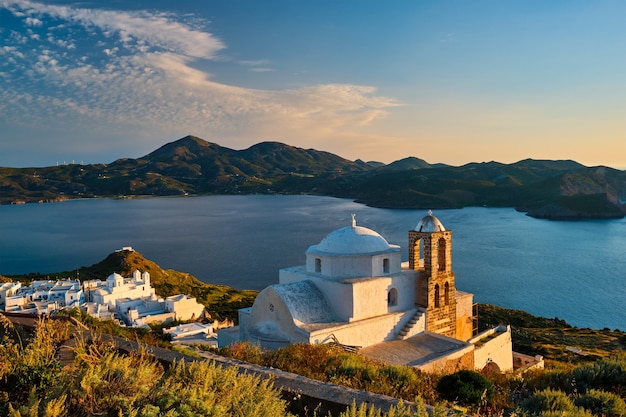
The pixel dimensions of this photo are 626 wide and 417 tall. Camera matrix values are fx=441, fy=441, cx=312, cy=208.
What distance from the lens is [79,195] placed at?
570 feet

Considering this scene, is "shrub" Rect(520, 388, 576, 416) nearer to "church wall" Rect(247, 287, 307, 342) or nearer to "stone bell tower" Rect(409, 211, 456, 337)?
"church wall" Rect(247, 287, 307, 342)

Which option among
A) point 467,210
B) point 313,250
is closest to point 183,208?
point 467,210

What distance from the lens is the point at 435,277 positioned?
1574 cm

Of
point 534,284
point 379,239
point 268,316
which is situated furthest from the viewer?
point 534,284

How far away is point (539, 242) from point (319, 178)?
421 feet

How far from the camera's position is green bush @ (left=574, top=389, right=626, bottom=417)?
525 centimetres

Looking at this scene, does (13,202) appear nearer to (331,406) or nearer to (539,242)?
(539,242)

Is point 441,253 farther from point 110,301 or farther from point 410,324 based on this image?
point 110,301

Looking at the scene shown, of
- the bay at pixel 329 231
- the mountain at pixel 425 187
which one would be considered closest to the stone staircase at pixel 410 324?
the bay at pixel 329 231

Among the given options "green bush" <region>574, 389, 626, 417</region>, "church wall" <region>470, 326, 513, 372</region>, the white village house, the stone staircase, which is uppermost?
"green bush" <region>574, 389, 626, 417</region>

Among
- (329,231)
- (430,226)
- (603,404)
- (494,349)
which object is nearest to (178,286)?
(430,226)

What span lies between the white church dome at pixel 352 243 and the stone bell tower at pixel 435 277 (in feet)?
4.56

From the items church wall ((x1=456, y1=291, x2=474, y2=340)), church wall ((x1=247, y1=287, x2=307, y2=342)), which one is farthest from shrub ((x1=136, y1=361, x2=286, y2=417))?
church wall ((x1=456, y1=291, x2=474, y2=340))

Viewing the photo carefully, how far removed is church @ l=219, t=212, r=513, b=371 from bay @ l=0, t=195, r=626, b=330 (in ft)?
89.8
